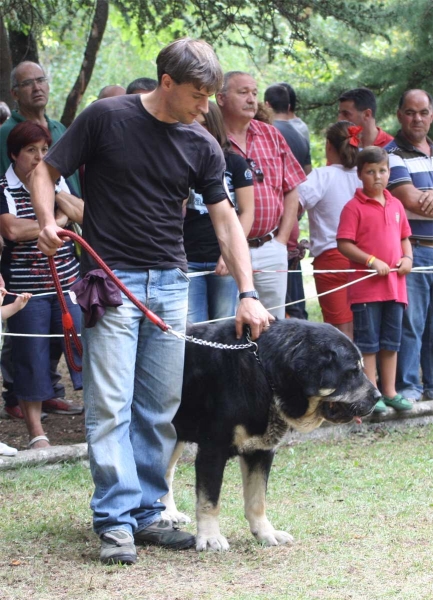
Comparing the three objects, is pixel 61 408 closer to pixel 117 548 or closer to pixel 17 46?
Result: pixel 117 548

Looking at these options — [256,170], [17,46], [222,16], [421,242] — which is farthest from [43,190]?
[17,46]

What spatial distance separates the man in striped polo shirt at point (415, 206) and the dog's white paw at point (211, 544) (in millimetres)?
3653

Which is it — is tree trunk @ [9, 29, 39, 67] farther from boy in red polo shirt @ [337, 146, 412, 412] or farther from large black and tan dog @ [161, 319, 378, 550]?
large black and tan dog @ [161, 319, 378, 550]

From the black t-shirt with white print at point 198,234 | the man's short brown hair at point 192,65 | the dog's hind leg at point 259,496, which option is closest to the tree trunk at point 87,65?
the black t-shirt with white print at point 198,234

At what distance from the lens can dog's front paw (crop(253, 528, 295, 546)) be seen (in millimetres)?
4484

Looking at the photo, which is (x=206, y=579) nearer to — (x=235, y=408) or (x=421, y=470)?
(x=235, y=408)

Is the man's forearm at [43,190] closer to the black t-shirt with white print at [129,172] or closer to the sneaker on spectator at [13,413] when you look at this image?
the black t-shirt with white print at [129,172]

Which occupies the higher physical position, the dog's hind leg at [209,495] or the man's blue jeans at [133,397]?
the man's blue jeans at [133,397]

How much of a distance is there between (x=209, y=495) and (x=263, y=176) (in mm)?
3221

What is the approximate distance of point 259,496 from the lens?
450 centimetres

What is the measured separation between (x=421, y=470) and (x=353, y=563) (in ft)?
6.54

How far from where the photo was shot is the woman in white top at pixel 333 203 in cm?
791

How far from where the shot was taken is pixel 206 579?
13.0 feet

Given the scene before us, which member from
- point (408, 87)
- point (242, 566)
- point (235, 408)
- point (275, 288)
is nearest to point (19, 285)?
point (275, 288)
